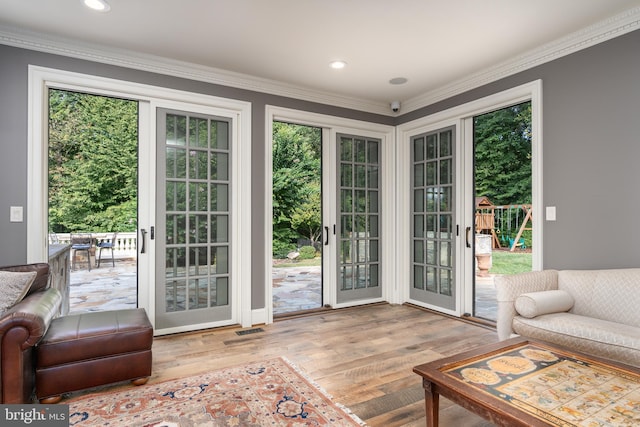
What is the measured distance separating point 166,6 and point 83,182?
25.9 ft

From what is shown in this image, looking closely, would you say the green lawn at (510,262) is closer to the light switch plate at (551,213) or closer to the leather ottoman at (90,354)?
the light switch plate at (551,213)

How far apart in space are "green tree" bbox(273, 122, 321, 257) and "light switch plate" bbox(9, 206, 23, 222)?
20.4 ft

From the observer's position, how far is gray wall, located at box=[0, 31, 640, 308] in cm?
261

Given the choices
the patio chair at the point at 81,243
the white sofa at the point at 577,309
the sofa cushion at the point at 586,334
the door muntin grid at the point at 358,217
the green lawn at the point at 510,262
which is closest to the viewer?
the sofa cushion at the point at 586,334

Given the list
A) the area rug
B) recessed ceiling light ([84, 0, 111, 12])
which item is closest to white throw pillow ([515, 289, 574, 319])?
the area rug

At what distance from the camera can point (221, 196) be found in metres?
3.65

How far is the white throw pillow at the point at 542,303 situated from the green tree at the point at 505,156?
5.24 metres

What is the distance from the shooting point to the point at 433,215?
14.1ft

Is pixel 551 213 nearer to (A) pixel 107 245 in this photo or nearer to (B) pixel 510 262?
(B) pixel 510 262

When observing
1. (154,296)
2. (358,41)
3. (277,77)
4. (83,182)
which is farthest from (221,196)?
(83,182)

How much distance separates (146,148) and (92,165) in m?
6.76

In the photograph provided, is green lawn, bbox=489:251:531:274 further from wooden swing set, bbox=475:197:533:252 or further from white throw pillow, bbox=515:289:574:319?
white throw pillow, bbox=515:289:574:319

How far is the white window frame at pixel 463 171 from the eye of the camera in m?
3.13

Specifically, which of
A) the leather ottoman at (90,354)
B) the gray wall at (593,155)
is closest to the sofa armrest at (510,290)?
the gray wall at (593,155)
